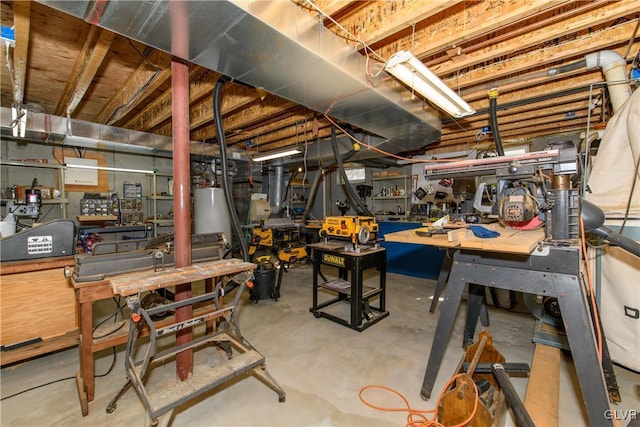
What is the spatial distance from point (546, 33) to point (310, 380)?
Result: 3.09m

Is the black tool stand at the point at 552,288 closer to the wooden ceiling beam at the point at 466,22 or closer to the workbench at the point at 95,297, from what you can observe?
the workbench at the point at 95,297

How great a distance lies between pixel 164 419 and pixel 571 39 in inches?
157

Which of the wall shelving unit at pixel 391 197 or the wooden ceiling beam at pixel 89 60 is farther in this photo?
the wall shelving unit at pixel 391 197

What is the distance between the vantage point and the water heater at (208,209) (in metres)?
4.84

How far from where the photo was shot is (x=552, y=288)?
1364 millimetres

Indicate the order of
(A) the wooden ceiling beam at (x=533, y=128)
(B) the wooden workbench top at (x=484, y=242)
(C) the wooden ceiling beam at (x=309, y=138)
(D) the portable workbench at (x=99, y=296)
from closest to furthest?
(B) the wooden workbench top at (x=484, y=242) < (D) the portable workbench at (x=99, y=296) < (A) the wooden ceiling beam at (x=533, y=128) < (C) the wooden ceiling beam at (x=309, y=138)

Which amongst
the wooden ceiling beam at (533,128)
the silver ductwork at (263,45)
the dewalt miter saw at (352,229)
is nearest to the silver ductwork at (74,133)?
the silver ductwork at (263,45)

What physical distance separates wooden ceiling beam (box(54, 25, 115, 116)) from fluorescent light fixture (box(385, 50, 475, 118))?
208 cm

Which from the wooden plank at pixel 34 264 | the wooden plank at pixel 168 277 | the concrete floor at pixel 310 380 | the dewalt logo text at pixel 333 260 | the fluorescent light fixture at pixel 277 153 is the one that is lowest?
the concrete floor at pixel 310 380

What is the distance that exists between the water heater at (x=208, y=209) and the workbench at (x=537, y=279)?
3.99 metres

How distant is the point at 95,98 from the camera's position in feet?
11.3

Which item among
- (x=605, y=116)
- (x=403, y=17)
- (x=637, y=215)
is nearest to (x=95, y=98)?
(x=403, y=17)

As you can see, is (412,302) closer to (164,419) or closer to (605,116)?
(164,419)

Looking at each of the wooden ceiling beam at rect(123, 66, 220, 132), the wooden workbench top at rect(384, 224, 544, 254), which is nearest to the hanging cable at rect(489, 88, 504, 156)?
the wooden workbench top at rect(384, 224, 544, 254)
